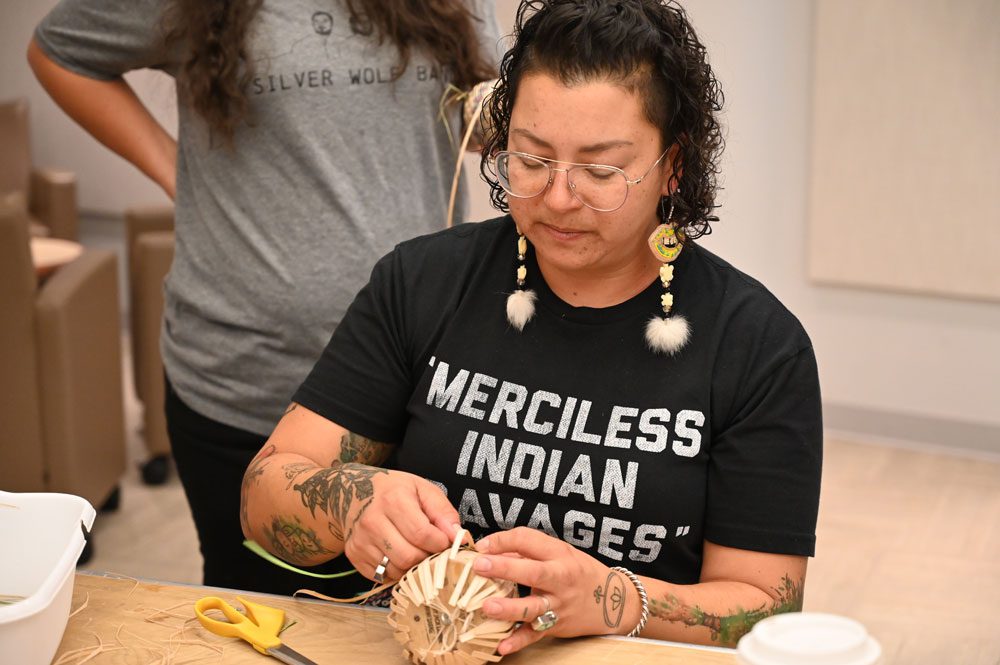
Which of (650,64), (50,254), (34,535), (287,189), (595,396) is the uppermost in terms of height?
(650,64)

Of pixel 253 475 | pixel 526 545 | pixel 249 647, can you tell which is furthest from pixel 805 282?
pixel 249 647

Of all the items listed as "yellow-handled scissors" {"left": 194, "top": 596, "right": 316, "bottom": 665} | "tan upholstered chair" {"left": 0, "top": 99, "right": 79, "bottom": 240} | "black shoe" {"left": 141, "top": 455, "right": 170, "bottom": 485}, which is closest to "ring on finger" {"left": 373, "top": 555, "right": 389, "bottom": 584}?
"yellow-handled scissors" {"left": 194, "top": 596, "right": 316, "bottom": 665}

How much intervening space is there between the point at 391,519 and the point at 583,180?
0.47 metres

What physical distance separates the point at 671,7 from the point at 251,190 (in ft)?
2.66

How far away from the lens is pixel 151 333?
13.8 feet

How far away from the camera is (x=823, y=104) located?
4211mm

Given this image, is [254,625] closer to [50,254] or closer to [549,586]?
[549,586]

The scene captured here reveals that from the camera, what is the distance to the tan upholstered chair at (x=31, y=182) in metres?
5.59

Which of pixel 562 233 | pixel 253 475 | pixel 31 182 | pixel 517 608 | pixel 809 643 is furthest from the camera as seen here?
pixel 31 182

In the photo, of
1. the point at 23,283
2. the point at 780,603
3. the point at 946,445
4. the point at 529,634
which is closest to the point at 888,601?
the point at 946,445

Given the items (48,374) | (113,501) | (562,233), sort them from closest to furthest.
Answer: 1. (562,233)
2. (48,374)
3. (113,501)

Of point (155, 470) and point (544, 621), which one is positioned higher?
point (544, 621)

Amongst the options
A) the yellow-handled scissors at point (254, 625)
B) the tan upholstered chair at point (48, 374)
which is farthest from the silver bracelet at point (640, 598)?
the tan upholstered chair at point (48, 374)

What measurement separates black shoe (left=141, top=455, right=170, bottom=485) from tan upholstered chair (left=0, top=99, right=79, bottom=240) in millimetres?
1818
